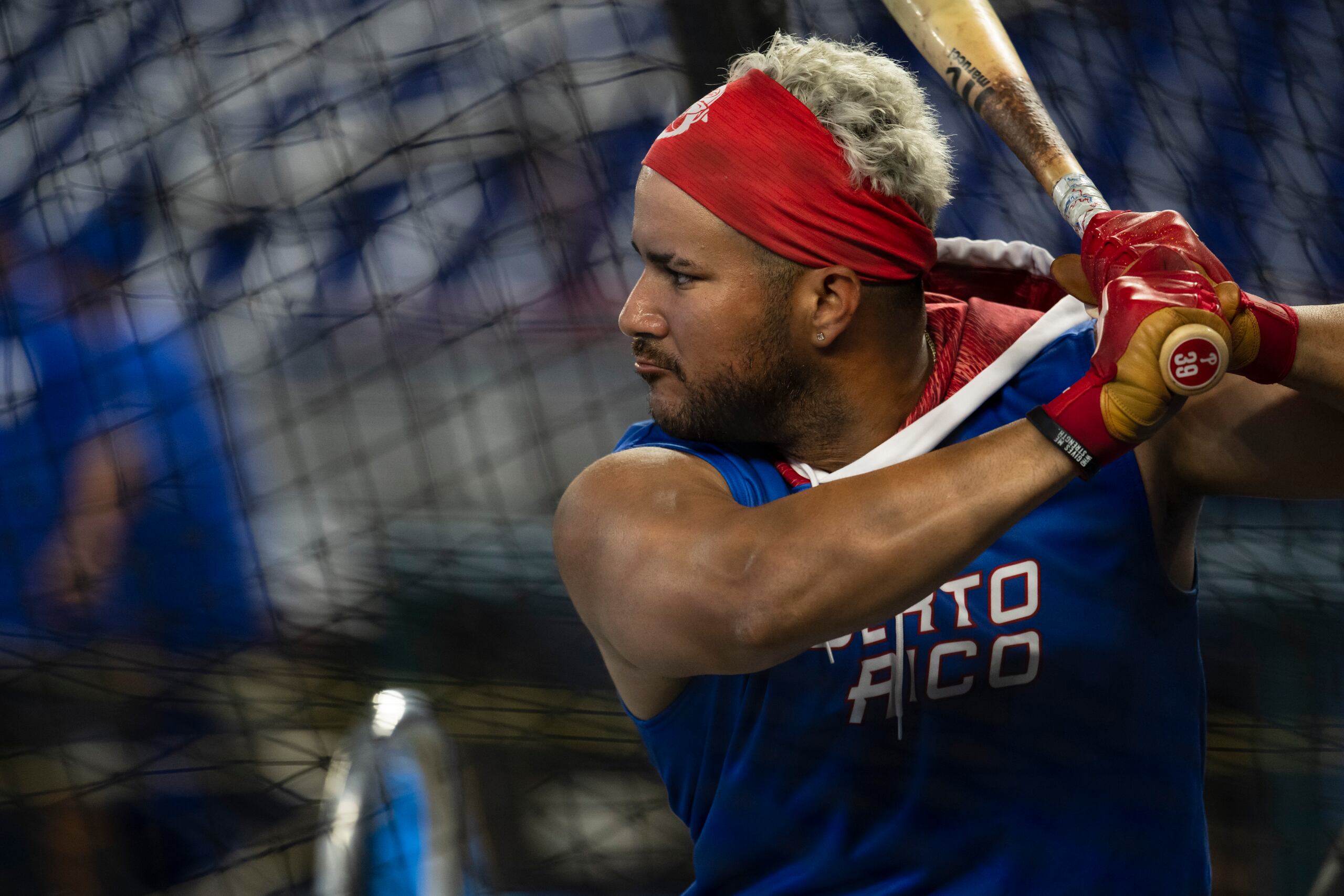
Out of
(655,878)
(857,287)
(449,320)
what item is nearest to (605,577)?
(857,287)

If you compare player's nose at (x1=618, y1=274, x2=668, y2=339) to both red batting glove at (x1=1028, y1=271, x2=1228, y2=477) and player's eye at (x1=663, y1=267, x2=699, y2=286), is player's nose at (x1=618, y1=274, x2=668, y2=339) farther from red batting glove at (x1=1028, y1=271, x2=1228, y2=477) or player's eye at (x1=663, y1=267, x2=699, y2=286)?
red batting glove at (x1=1028, y1=271, x2=1228, y2=477)

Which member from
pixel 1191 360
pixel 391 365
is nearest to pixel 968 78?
pixel 1191 360

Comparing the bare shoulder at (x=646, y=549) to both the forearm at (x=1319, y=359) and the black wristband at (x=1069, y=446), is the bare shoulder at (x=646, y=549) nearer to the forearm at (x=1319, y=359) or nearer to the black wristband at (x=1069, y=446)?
the black wristband at (x=1069, y=446)

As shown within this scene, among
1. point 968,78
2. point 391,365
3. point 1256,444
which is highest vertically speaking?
point 391,365

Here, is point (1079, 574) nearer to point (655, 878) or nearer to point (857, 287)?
point (857, 287)

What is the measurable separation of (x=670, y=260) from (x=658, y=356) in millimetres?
108

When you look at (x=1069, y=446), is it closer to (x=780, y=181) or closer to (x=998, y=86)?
(x=780, y=181)

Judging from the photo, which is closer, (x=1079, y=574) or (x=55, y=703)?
(x=1079, y=574)

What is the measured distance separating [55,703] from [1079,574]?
2.87 meters

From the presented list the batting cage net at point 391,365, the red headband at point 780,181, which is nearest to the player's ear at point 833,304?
the red headband at point 780,181

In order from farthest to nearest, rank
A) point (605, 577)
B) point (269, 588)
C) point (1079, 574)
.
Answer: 1. point (269, 588)
2. point (1079, 574)
3. point (605, 577)

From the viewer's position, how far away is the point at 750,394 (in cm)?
137

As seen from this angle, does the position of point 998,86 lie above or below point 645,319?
above

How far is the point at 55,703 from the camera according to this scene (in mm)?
3246
